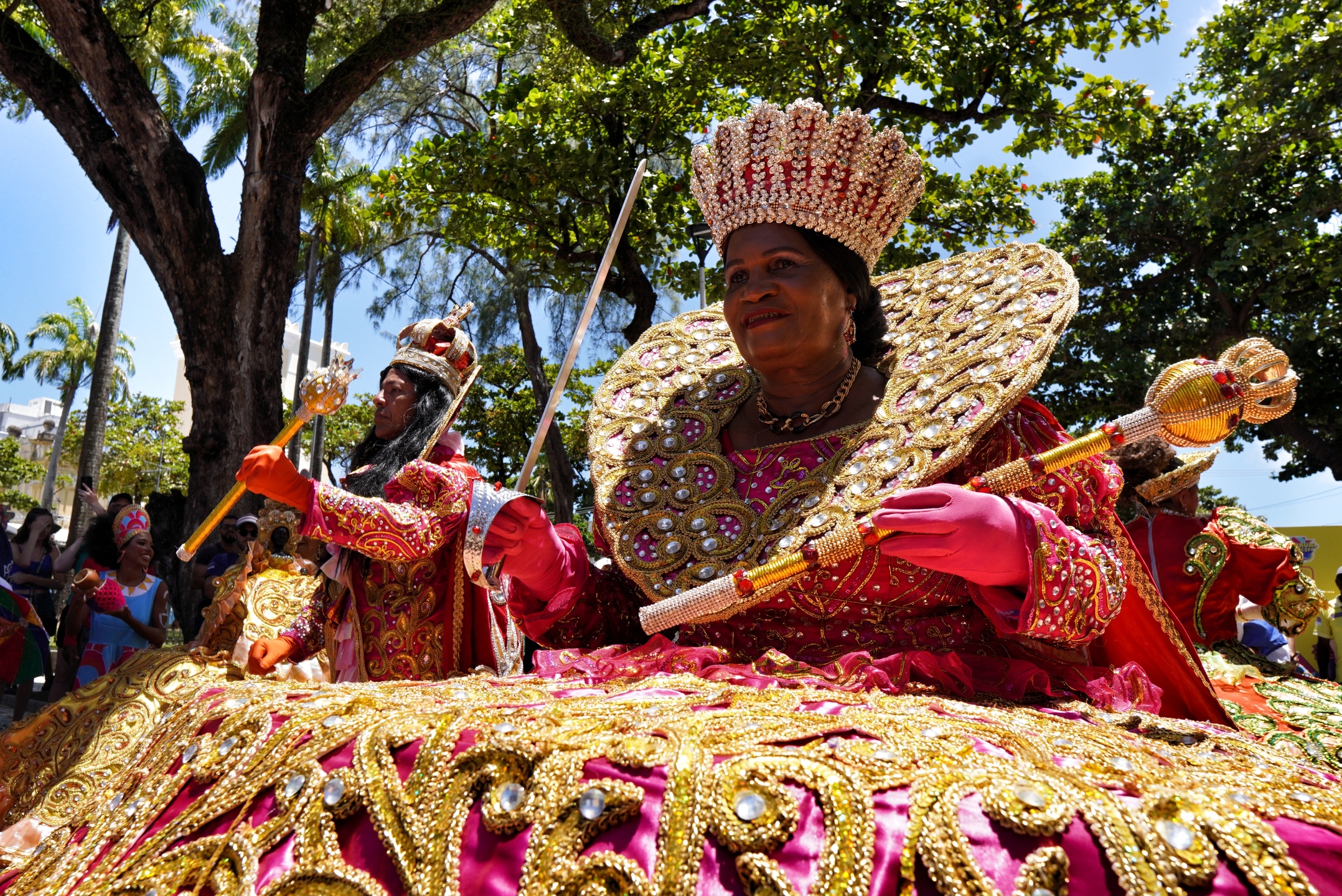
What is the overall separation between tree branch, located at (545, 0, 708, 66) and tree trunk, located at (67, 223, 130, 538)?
30.3ft

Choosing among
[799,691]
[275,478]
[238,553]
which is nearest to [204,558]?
[238,553]

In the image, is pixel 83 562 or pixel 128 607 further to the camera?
pixel 83 562

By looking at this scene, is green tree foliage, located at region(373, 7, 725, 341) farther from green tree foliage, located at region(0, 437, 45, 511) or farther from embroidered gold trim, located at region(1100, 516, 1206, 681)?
green tree foliage, located at region(0, 437, 45, 511)

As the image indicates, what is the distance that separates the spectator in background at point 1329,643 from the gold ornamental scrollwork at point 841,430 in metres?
6.22

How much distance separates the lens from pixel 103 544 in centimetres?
679

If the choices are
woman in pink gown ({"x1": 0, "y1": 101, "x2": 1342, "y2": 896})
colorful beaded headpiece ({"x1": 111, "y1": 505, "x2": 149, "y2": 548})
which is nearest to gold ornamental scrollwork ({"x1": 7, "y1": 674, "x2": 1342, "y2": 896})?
woman in pink gown ({"x1": 0, "y1": 101, "x2": 1342, "y2": 896})

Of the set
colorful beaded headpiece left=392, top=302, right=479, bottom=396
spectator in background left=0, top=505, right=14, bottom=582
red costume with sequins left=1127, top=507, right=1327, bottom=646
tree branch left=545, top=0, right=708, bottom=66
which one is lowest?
red costume with sequins left=1127, top=507, right=1327, bottom=646

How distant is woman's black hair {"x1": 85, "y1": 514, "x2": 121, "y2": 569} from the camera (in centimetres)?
675

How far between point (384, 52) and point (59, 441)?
2655cm

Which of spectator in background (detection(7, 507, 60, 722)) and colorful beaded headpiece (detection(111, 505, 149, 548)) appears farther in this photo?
spectator in background (detection(7, 507, 60, 722))

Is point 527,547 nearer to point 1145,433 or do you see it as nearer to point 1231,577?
point 1145,433

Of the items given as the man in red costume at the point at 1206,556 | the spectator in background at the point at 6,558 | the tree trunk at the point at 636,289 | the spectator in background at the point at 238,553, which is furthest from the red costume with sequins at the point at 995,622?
the tree trunk at the point at 636,289

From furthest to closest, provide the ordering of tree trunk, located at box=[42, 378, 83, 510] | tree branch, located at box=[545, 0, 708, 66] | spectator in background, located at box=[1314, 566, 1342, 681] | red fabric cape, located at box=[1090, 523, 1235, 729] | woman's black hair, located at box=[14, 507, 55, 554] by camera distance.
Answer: tree trunk, located at box=[42, 378, 83, 510]
woman's black hair, located at box=[14, 507, 55, 554]
spectator in background, located at box=[1314, 566, 1342, 681]
tree branch, located at box=[545, 0, 708, 66]
red fabric cape, located at box=[1090, 523, 1235, 729]

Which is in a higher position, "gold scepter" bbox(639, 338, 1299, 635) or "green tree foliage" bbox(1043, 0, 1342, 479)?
"green tree foliage" bbox(1043, 0, 1342, 479)
